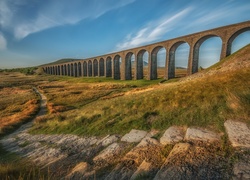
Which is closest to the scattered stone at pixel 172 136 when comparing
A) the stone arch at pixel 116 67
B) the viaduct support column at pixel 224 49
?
the viaduct support column at pixel 224 49

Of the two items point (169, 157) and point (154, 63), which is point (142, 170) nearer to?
point (169, 157)

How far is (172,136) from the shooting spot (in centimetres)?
482

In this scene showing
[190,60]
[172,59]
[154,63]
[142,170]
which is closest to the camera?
[142,170]

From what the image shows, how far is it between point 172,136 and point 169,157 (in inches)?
43.2

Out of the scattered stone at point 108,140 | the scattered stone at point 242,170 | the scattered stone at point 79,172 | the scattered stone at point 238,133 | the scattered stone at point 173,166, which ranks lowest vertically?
the scattered stone at point 79,172

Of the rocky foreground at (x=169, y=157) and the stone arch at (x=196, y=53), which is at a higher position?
the stone arch at (x=196, y=53)

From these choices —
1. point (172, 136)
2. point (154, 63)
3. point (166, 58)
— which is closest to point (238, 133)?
point (172, 136)

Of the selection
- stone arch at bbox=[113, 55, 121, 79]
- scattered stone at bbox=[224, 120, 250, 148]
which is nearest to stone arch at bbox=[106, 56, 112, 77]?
stone arch at bbox=[113, 55, 121, 79]

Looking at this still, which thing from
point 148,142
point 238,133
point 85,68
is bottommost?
point 148,142

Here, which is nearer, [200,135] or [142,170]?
[142,170]

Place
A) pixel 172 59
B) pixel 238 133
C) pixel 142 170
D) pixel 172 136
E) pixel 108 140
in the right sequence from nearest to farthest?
1. pixel 142 170
2. pixel 238 133
3. pixel 172 136
4. pixel 108 140
5. pixel 172 59

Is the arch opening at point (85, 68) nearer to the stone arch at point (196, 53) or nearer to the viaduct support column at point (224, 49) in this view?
the stone arch at point (196, 53)

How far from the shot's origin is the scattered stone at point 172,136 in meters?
4.57

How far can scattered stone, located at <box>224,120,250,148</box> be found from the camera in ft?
12.0
